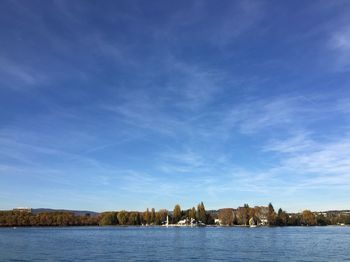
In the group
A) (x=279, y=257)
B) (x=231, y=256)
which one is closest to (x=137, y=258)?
(x=231, y=256)

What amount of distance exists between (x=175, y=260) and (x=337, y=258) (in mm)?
22518

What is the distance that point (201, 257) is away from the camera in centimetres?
6222

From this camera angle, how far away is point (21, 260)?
189ft

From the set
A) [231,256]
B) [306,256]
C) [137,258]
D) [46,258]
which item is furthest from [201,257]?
[46,258]

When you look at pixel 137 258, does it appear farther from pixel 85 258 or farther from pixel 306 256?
pixel 306 256

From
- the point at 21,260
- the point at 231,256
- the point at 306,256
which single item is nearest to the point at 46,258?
the point at 21,260

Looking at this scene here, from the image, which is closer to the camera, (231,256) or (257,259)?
(257,259)

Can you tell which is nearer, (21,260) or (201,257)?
(21,260)

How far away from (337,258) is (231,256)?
14.6 m

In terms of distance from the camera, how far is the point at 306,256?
6356 cm

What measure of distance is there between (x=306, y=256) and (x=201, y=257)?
612 inches

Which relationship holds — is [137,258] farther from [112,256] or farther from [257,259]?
[257,259]

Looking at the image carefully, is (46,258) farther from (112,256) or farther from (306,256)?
(306,256)

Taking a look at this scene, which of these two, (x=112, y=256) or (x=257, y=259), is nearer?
(x=257, y=259)
